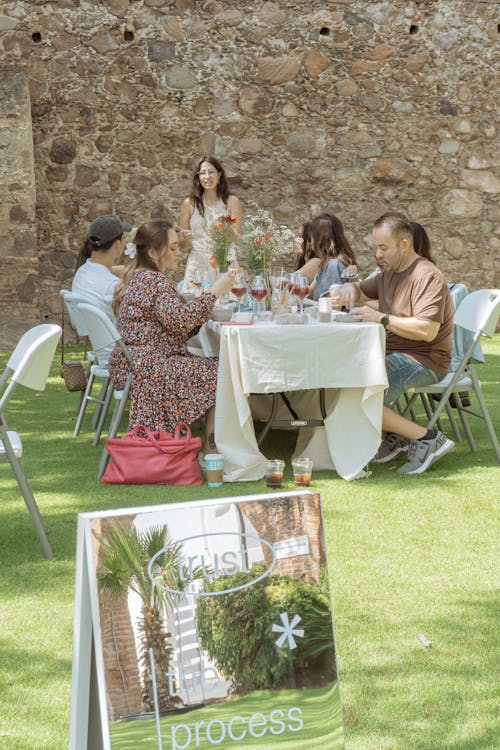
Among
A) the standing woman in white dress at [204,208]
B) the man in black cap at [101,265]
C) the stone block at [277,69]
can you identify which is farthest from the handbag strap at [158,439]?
the stone block at [277,69]

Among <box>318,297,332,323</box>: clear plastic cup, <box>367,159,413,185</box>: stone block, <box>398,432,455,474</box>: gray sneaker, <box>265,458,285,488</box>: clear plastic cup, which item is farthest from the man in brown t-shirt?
<box>367,159,413,185</box>: stone block

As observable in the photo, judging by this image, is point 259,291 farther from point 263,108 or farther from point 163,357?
point 263,108

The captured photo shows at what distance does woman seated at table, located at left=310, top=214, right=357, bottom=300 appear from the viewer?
6121mm

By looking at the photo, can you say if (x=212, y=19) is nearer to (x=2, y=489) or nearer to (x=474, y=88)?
(x=474, y=88)

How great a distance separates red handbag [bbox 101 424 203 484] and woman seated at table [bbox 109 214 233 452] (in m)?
0.21

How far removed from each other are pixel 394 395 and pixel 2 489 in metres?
1.90

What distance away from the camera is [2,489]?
450 centimetres

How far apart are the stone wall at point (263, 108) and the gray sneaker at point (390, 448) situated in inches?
206

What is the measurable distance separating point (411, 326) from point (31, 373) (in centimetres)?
202

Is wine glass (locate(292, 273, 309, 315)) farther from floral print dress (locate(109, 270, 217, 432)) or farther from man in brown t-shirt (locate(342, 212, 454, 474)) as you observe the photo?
floral print dress (locate(109, 270, 217, 432))

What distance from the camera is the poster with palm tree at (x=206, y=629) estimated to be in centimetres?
154

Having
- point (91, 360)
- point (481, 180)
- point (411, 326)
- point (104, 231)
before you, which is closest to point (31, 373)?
point (411, 326)

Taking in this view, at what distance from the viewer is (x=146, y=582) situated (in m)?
1.56

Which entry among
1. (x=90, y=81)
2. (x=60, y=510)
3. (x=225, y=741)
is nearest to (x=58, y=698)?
(x=225, y=741)
